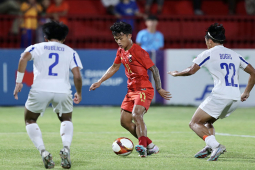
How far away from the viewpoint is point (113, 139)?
8.34 meters

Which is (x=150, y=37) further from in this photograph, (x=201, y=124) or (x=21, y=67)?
(x=21, y=67)

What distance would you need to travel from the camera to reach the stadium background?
45.9 feet

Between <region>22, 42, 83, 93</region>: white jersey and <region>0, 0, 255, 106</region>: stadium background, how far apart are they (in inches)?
317

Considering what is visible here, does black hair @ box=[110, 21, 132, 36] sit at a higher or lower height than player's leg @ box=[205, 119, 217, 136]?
higher

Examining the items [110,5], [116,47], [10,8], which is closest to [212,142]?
[116,47]

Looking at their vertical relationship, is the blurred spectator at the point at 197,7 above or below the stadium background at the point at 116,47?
above

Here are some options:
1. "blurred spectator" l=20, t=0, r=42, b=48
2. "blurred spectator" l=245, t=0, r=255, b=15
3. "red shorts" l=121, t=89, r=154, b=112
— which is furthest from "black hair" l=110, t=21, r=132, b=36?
"blurred spectator" l=245, t=0, r=255, b=15

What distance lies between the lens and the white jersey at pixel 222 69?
6.40 m

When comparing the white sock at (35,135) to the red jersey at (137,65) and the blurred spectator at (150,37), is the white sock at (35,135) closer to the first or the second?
the red jersey at (137,65)

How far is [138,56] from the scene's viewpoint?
22.8 feet

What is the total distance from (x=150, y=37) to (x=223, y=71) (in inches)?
296

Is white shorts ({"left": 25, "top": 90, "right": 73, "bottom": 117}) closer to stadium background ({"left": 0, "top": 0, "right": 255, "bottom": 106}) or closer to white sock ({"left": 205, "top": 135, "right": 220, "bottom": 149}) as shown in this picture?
white sock ({"left": 205, "top": 135, "right": 220, "bottom": 149})

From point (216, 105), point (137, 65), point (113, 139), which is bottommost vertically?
point (113, 139)

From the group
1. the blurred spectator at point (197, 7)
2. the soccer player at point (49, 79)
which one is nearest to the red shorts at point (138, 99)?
the soccer player at point (49, 79)
